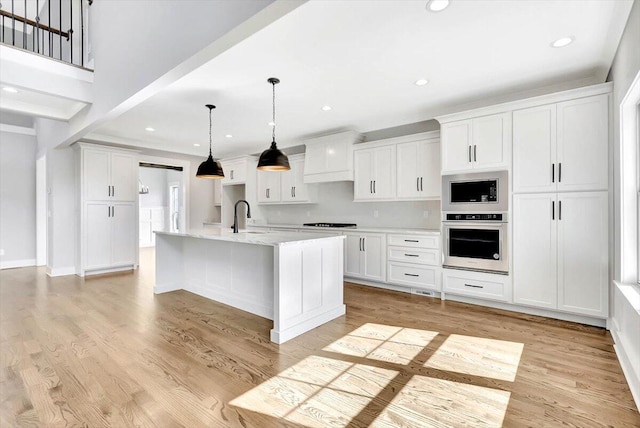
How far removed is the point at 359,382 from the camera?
2.15m

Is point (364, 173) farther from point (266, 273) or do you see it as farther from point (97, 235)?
point (97, 235)

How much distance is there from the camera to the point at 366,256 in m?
4.81

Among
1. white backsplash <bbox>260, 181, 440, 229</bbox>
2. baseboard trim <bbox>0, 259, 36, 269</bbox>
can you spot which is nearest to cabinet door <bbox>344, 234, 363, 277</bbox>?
white backsplash <bbox>260, 181, 440, 229</bbox>

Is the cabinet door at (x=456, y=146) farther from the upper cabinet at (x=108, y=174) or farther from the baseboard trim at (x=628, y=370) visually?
the upper cabinet at (x=108, y=174)

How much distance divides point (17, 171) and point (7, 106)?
→ 10.7 ft

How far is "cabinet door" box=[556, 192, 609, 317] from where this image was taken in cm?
301

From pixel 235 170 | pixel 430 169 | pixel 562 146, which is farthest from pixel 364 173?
pixel 235 170

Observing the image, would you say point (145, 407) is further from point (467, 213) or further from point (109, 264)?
point (109, 264)

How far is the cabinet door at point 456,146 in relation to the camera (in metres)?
3.82

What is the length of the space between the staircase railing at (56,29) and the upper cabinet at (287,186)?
3306 millimetres

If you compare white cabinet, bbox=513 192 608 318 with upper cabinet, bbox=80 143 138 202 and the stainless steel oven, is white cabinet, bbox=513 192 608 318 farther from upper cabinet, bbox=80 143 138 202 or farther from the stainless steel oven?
upper cabinet, bbox=80 143 138 202

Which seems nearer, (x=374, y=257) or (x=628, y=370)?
(x=628, y=370)

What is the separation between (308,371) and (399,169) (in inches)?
127

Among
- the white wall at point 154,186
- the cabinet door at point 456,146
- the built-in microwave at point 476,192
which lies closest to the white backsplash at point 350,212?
the built-in microwave at point 476,192
